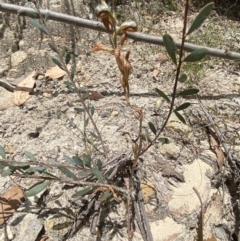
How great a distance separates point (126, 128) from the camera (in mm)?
1536

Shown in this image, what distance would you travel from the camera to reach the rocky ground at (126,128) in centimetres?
125

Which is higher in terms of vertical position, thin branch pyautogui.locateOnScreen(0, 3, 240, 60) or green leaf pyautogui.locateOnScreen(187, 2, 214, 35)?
green leaf pyautogui.locateOnScreen(187, 2, 214, 35)

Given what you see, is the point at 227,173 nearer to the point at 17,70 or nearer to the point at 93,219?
the point at 93,219

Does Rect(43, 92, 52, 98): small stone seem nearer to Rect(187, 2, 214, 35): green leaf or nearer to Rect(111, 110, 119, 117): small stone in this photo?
Rect(111, 110, 119, 117): small stone

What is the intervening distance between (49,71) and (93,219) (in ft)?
2.92

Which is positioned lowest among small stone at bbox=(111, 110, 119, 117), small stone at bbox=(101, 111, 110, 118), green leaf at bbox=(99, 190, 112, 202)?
green leaf at bbox=(99, 190, 112, 202)

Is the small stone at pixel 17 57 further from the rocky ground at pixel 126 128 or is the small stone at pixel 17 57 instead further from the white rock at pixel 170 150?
the white rock at pixel 170 150

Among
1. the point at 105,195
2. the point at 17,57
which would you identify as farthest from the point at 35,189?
the point at 17,57

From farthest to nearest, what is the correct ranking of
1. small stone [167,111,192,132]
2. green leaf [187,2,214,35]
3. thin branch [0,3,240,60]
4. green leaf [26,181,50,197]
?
thin branch [0,3,240,60] < small stone [167,111,192,132] < green leaf [26,181,50,197] < green leaf [187,2,214,35]

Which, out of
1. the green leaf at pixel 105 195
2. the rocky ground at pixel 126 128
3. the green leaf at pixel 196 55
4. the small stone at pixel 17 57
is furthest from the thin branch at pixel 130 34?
the green leaf at pixel 196 55

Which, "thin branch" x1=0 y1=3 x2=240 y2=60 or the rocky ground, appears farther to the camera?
"thin branch" x1=0 y1=3 x2=240 y2=60

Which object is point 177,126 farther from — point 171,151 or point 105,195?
point 105,195

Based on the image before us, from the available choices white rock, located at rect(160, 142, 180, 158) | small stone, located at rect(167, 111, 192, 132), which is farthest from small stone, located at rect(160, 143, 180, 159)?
small stone, located at rect(167, 111, 192, 132)

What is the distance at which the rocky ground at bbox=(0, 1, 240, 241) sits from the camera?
1253mm
